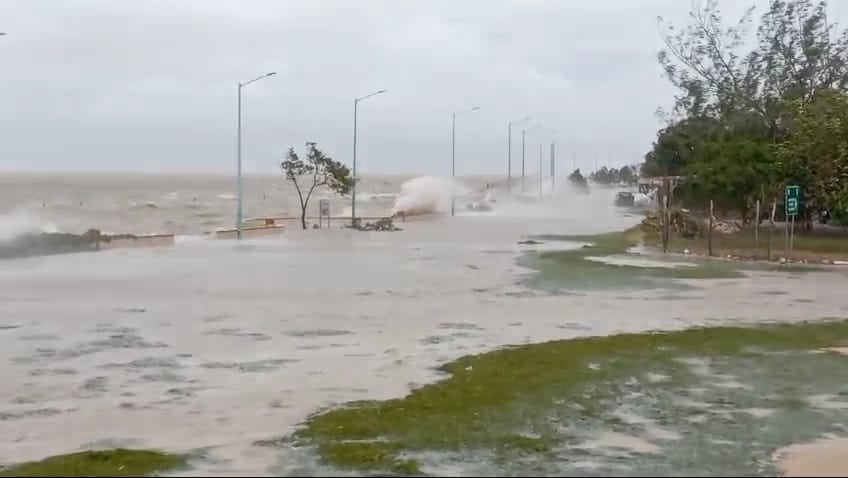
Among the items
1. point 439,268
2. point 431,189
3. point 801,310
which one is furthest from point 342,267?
point 431,189

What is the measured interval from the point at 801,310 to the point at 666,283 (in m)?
5.98

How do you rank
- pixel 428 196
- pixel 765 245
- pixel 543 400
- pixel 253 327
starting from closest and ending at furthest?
pixel 543 400, pixel 253 327, pixel 765 245, pixel 428 196

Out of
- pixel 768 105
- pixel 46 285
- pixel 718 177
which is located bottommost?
pixel 46 285

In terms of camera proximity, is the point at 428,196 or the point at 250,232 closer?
the point at 250,232

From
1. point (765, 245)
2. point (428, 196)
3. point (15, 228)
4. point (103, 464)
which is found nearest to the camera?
point (103, 464)

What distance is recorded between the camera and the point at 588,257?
34.8 m

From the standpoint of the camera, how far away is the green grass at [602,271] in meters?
25.5

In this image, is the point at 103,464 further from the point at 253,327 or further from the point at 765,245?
the point at 765,245

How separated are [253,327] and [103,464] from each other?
30.5ft

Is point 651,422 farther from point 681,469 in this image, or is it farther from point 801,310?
point 801,310

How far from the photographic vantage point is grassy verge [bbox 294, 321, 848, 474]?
28.8 ft

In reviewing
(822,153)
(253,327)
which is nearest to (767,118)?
(822,153)

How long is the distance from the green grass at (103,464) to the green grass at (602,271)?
53.7ft

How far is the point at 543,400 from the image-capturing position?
1105 centimetres
